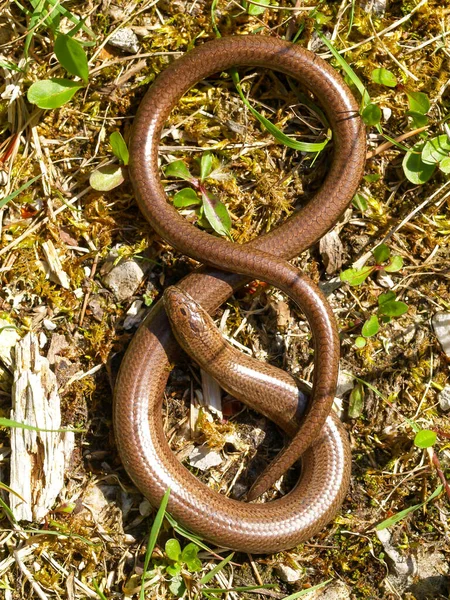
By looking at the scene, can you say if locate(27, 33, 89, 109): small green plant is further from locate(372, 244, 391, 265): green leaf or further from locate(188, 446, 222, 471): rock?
locate(188, 446, 222, 471): rock

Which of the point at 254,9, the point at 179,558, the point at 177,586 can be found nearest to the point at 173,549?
the point at 179,558

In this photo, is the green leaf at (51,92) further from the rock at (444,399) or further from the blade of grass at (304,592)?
the blade of grass at (304,592)

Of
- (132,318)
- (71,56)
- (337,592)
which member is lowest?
(337,592)

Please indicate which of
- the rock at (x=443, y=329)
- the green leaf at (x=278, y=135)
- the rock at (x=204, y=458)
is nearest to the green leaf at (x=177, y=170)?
the green leaf at (x=278, y=135)

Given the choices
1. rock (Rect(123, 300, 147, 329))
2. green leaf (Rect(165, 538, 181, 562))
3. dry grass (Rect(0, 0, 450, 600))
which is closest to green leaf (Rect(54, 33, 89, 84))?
dry grass (Rect(0, 0, 450, 600))

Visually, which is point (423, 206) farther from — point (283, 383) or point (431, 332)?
point (283, 383)

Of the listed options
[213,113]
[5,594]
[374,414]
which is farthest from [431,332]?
[5,594]

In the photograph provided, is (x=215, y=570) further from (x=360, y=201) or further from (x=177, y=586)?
(x=360, y=201)
